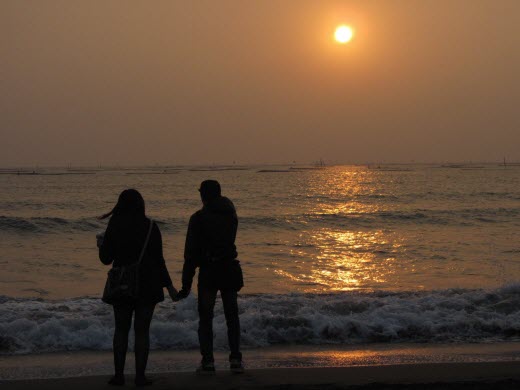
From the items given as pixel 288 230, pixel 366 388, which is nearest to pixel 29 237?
pixel 288 230

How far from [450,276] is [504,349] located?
6.53 m

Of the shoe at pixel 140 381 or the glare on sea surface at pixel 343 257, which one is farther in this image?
the glare on sea surface at pixel 343 257

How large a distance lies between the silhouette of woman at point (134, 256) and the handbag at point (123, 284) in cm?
4

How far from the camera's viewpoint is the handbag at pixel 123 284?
5691mm

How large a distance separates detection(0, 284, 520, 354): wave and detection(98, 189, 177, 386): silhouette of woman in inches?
110

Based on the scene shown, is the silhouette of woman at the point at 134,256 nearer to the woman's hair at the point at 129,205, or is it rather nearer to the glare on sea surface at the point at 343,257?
the woman's hair at the point at 129,205

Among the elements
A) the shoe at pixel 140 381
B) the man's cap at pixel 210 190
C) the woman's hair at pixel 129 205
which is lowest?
the shoe at pixel 140 381

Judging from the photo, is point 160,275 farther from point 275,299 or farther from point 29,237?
point 29,237

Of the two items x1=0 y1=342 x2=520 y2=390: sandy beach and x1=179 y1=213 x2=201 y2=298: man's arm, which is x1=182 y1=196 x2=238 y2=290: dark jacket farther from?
x1=0 y1=342 x2=520 y2=390: sandy beach

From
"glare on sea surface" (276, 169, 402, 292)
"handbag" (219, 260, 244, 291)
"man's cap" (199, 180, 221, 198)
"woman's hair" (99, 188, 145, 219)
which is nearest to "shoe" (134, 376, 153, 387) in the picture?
"handbag" (219, 260, 244, 291)

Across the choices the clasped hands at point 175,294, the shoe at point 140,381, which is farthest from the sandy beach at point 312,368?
the clasped hands at point 175,294

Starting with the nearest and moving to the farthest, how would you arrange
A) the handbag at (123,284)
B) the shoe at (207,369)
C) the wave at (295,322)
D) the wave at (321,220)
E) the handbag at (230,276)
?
the handbag at (123,284), the handbag at (230,276), the shoe at (207,369), the wave at (295,322), the wave at (321,220)

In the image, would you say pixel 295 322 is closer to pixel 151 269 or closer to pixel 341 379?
pixel 341 379

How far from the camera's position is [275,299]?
452 inches
